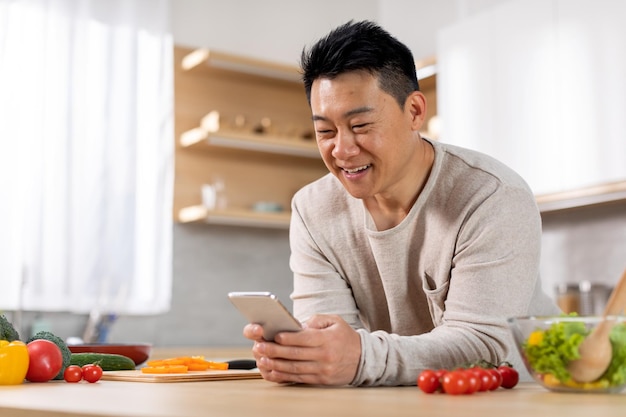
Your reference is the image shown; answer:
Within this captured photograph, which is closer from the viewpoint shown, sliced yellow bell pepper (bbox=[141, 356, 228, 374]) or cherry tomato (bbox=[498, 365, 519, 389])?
cherry tomato (bbox=[498, 365, 519, 389])

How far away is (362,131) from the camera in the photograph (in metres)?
1.79

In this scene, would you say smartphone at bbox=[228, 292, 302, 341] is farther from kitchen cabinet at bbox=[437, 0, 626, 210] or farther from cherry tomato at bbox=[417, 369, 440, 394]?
kitchen cabinet at bbox=[437, 0, 626, 210]

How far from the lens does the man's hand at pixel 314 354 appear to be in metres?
1.41

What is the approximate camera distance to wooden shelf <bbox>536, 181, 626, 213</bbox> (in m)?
3.77

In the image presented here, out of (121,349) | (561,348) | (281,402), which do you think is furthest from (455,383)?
(121,349)

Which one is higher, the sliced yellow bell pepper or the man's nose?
the man's nose

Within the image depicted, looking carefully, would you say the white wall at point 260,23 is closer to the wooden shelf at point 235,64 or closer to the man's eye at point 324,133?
the wooden shelf at point 235,64

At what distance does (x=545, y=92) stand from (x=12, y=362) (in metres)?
3.13

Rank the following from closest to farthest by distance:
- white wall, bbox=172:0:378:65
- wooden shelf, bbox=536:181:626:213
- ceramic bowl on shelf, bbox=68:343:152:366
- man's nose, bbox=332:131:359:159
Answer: man's nose, bbox=332:131:359:159
ceramic bowl on shelf, bbox=68:343:152:366
wooden shelf, bbox=536:181:626:213
white wall, bbox=172:0:378:65

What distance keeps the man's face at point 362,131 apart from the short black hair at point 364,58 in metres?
0.02

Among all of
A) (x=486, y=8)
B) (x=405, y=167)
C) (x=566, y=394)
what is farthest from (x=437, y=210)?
(x=486, y=8)

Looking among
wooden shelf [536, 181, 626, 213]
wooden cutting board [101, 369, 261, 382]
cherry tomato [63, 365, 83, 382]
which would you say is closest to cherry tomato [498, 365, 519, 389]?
wooden cutting board [101, 369, 261, 382]

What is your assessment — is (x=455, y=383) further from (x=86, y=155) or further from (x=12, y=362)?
A: (x=86, y=155)

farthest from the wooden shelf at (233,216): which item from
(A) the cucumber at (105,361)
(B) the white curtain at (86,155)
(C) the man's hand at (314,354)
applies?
(C) the man's hand at (314,354)
